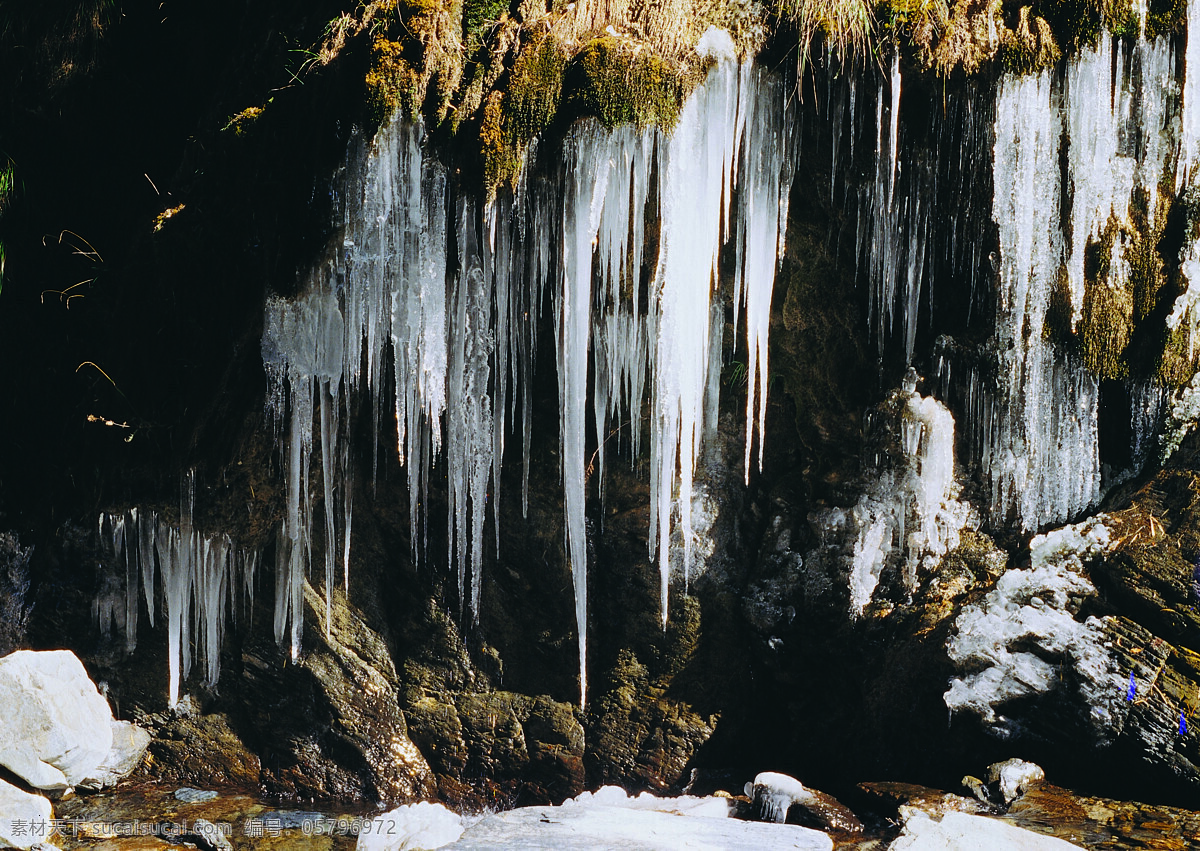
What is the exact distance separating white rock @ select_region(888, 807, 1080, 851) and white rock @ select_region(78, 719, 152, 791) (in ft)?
17.4

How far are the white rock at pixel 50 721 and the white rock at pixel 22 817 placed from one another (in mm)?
247

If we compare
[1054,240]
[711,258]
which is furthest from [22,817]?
[1054,240]

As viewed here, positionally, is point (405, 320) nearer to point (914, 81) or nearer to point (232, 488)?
point (232, 488)

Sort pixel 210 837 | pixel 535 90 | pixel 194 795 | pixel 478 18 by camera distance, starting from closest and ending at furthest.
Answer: pixel 535 90
pixel 478 18
pixel 210 837
pixel 194 795

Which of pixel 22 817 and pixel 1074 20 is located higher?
pixel 1074 20

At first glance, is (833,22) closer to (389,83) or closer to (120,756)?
(389,83)

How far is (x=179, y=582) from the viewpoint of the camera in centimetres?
632

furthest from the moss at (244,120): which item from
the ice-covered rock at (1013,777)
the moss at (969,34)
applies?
the ice-covered rock at (1013,777)

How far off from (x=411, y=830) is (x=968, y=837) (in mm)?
2965

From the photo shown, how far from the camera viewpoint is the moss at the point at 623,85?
183 inches

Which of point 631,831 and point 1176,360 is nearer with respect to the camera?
point 631,831

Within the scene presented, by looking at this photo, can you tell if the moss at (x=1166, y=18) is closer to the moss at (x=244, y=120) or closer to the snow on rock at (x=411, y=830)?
the moss at (x=244, y=120)

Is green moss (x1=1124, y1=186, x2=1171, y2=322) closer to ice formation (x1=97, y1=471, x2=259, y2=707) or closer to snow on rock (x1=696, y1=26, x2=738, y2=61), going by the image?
snow on rock (x1=696, y1=26, x2=738, y2=61)

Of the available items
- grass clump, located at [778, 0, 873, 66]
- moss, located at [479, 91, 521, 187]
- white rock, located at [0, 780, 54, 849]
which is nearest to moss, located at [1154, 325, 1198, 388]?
grass clump, located at [778, 0, 873, 66]
